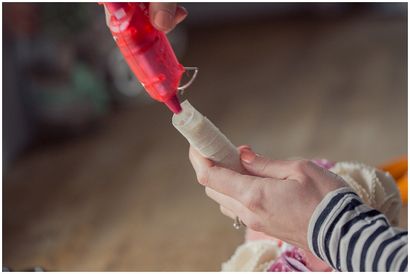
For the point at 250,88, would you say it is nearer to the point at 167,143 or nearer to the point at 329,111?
the point at 329,111

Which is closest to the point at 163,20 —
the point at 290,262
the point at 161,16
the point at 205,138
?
the point at 161,16

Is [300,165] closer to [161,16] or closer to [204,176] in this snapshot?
[204,176]

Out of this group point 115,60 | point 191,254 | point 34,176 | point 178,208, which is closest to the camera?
point 191,254

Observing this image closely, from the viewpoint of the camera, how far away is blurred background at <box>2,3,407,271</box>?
5.93ft

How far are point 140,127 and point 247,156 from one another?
171 cm

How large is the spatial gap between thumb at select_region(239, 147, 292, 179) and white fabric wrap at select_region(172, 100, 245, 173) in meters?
0.01

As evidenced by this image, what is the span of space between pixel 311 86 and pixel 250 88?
245 millimetres

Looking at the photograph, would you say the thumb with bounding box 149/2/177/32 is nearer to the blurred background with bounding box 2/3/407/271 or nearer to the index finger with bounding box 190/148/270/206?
the index finger with bounding box 190/148/270/206

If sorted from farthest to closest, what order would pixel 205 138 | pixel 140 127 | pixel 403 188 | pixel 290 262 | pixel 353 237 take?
pixel 140 127
pixel 403 188
pixel 290 262
pixel 205 138
pixel 353 237

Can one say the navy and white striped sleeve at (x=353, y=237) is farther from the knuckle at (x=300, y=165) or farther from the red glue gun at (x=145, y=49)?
the red glue gun at (x=145, y=49)

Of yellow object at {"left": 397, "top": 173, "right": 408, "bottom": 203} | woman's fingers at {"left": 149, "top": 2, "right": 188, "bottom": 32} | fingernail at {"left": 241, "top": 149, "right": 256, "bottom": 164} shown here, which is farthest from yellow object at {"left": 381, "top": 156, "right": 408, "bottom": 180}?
woman's fingers at {"left": 149, "top": 2, "right": 188, "bottom": 32}

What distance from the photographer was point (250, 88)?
284 cm

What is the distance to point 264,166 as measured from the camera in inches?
31.9

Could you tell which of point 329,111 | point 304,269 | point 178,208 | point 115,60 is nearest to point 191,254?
point 178,208
